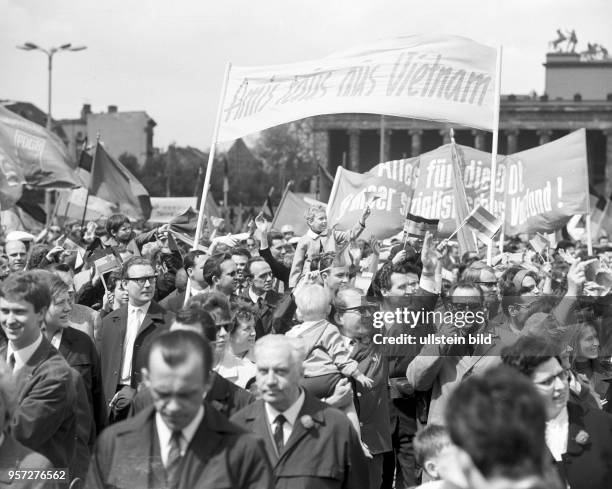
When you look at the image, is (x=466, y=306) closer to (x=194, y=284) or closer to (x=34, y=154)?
(x=194, y=284)

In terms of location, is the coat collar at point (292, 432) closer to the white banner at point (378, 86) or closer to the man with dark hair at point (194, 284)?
the man with dark hair at point (194, 284)

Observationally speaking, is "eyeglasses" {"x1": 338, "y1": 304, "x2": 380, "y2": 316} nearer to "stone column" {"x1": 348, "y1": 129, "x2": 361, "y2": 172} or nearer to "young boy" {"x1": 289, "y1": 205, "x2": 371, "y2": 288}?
"young boy" {"x1": 289, "y1": 205, "x2": 371, "y2": 288}

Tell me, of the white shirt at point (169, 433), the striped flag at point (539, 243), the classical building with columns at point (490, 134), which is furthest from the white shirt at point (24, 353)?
the classical building with columns at point (490, 134)

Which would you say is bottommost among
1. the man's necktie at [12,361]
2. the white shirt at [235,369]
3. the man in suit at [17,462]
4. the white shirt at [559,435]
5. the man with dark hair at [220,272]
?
the man in suit at [17,462]

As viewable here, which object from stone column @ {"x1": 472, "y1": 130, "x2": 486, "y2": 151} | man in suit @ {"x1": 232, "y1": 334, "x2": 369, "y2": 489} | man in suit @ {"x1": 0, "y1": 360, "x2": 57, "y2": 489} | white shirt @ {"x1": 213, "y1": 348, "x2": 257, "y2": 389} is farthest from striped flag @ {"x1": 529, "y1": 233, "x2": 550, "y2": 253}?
stone column @ {"x1": 472, "y1": 130, "x2": 486, "y2": 151}

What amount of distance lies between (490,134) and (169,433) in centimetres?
8310

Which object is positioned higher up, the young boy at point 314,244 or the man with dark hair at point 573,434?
the young boy at point 314,244

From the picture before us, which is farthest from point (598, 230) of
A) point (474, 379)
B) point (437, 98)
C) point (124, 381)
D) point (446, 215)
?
point (474, 379)

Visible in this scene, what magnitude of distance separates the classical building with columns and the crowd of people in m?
75.5

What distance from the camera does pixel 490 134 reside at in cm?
8525

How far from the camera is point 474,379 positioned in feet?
9.20

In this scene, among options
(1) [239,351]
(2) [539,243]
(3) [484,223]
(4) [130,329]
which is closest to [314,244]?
(3) [484,223]

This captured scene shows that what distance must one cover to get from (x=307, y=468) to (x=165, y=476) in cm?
105

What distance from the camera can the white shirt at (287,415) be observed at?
15.2 feet
